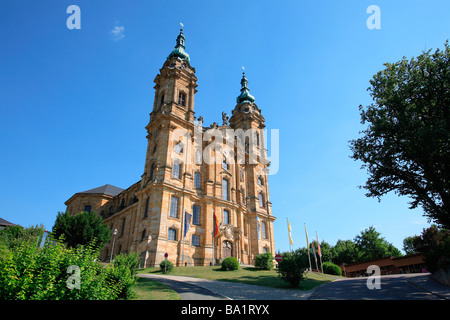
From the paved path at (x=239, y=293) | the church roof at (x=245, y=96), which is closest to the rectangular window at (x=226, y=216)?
the paved path at (x=239, y=293)

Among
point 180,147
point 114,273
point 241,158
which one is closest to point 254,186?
point 241,158

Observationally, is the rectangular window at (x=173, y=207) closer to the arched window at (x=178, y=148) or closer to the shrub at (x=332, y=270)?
the arched window at (x=178, y=148)

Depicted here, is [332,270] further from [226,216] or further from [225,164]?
[225,164]

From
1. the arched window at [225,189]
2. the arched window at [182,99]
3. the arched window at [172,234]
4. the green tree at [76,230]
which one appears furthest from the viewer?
the arched window at [182,99]

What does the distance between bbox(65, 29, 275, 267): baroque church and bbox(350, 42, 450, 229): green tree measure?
73.8 feet

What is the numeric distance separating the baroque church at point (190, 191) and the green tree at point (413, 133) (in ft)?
73.8

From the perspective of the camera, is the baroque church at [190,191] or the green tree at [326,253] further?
the green tree at [326,253]

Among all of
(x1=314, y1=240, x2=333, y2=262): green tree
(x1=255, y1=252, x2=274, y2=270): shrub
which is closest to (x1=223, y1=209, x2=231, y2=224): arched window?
(x1=255, y1=252, x2=274, y2=270): shrub

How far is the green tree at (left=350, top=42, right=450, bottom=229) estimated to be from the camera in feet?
66.7

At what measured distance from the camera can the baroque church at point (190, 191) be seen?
3566cm

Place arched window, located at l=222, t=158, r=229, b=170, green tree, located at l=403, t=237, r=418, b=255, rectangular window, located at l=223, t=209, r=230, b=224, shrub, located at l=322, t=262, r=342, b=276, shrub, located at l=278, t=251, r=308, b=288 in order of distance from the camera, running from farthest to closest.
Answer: green tree, located at l=403, t=237, r=418, b=255 → arched window, located at l=222, t=158, r=229, b=170 → rectangular window, located at l=223, t=209, r=230, b=224 → shrub, located at l=322, t=262, r=342, b=276 → shrub, located at l=278, t=251, r=308, b=288

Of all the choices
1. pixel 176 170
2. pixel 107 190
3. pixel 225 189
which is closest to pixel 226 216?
pixel 225 189

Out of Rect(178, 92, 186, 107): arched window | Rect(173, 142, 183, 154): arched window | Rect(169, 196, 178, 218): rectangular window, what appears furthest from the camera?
Rect(178, 92, 186, 107): arched window

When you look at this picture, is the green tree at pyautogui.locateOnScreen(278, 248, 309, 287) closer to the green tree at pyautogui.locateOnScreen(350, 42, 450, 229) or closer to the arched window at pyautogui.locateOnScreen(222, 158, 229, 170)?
the green tree at pyautogui.locateOnScreen(350, 42, 450, 229)
